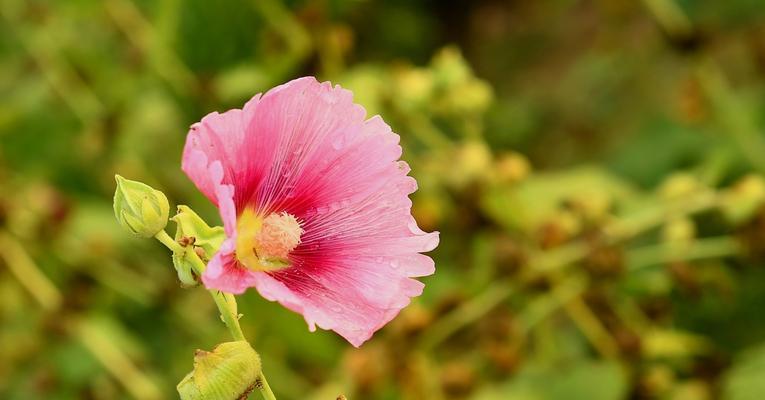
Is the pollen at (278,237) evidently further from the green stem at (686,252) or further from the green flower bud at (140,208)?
the green stem at (686,252)

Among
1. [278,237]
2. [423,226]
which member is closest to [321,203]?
[278,237]

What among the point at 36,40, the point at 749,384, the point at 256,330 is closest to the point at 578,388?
the point at 749,384

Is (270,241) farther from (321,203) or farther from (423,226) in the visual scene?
(423,226)

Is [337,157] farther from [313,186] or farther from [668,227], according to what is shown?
[668,227]

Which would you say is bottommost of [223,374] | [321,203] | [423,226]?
[223,374]

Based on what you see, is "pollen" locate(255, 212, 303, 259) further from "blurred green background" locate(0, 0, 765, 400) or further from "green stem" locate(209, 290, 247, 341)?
"blurred green background" locate(0, 0, 765, 400)

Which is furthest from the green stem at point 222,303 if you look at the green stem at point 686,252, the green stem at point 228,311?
the green stem at point 686,252

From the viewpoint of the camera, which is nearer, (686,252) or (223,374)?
(223,374)

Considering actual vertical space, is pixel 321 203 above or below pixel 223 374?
above
